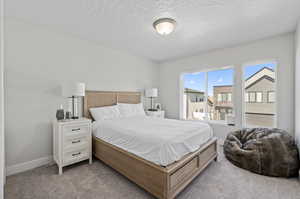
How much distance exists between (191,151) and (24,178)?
2.53m

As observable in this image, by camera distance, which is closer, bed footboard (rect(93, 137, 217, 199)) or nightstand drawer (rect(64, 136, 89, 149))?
bed footboard (rect(93, 137, 217, 199))

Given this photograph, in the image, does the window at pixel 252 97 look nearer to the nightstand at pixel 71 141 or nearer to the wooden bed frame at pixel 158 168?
the wooden bed frame at pixel 158 168

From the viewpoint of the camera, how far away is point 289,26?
2457mm

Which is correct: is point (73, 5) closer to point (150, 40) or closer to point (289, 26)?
point (150, 40)

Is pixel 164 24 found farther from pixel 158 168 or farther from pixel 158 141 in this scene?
pixel 158 168

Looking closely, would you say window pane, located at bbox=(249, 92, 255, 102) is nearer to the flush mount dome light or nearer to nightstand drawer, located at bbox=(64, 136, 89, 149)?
the flush mount dome light

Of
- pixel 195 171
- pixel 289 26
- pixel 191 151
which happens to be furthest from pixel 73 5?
pixel 289 26

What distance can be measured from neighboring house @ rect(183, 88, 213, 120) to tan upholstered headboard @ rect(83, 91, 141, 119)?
1.82 m

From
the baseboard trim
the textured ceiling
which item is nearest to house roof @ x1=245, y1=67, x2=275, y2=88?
the textured ceiling

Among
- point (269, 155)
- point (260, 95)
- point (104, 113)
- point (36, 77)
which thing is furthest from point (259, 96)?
point (36, 77)

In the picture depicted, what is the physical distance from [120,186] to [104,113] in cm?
158

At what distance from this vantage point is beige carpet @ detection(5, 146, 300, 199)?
169 centimetres

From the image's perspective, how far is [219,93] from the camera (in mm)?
3898

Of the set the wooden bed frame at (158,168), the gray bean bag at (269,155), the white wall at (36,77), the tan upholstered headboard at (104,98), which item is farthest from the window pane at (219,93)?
the white wall at (36,77)
